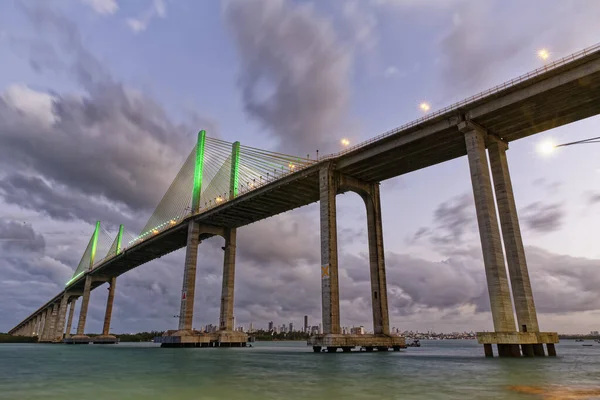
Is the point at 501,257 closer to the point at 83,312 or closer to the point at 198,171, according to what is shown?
the point at 198,171

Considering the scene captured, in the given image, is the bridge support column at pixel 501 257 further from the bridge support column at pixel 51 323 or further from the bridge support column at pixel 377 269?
the bridge support column at pixel 51 323

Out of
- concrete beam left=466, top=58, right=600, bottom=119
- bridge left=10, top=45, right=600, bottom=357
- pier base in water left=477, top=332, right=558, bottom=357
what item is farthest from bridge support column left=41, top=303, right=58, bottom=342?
concrete beam left=466, top=58, right=600, bottom=119

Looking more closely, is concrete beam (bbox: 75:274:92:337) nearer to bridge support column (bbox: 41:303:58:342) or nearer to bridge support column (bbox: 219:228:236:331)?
bridge support column (bbox: 41:303:58:342)

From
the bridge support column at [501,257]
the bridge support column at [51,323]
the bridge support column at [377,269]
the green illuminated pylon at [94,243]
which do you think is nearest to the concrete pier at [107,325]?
the green illuminated pylon at [94,243]

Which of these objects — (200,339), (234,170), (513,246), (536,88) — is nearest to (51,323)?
(200,339)

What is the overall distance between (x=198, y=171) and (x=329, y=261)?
1468 inches

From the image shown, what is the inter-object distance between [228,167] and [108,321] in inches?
2993

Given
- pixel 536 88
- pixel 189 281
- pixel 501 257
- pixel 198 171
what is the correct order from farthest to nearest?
pixel 198 171
pixel 189 281
pixel 536 88
pixel 501 257

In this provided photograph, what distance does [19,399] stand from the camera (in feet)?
38.2

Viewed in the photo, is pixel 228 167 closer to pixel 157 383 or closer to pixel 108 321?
pixel 157 383

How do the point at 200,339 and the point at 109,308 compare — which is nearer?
the point at 200,339

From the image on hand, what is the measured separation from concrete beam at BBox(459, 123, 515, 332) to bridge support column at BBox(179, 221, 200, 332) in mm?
47434

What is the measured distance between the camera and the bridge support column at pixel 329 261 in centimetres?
4141

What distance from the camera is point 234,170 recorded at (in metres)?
65.8
